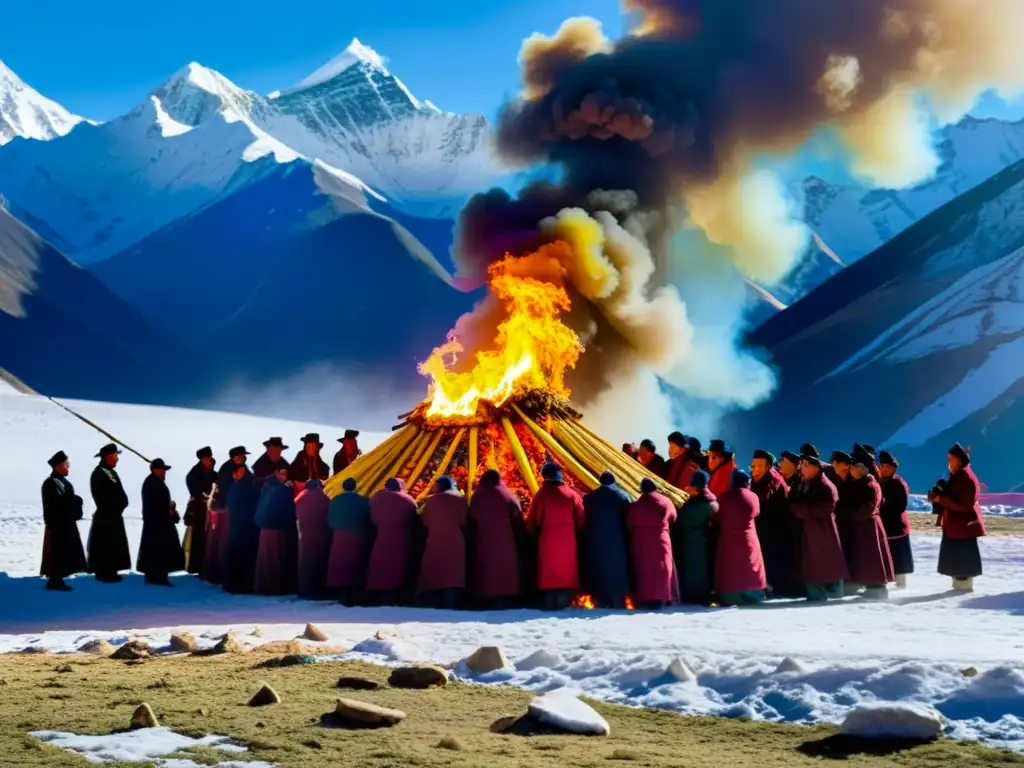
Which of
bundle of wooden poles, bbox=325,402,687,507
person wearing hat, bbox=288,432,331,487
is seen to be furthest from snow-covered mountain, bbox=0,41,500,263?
bundle of wooden poles, bbox=325,402,687,507

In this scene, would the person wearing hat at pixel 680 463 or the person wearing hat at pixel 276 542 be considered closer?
the person wearing hat at pixel 276 542

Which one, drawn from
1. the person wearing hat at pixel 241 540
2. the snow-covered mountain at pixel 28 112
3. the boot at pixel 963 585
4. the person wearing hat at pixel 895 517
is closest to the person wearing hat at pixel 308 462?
the person wearing hat at pixel 241 540

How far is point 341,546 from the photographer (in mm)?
11258

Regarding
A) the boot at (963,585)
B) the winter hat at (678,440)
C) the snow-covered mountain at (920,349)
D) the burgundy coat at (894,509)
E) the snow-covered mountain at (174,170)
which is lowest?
the boot at (963,585)

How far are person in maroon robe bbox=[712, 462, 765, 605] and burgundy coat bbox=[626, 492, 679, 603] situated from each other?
53 centimetres

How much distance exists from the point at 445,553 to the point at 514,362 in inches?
128

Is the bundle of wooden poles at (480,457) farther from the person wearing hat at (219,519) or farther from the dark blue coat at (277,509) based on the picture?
the person wearing hat at (219,519)

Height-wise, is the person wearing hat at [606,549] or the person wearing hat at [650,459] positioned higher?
the person wearing hat at [650,459]

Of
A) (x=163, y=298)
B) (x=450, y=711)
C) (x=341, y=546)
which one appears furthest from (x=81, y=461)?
(x=163, y=298)

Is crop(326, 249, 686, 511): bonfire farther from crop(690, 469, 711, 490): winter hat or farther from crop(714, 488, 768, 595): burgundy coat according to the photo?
crop(714, 488, 768, 595): burgundy coat

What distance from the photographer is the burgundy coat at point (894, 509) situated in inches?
484

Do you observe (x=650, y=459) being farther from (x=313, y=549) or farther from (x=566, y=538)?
(x=313, y=549)

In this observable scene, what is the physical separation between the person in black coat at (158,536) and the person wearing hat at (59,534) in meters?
0.74

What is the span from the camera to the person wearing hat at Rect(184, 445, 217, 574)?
45.4 ft
